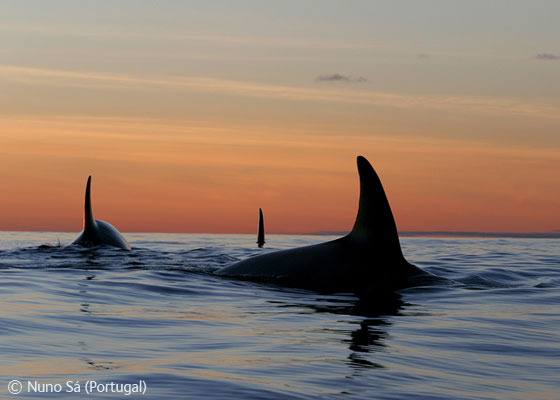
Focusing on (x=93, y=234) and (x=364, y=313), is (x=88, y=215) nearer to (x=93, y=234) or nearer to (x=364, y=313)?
(x=93, y=234)

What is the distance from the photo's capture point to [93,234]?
2186 centimetres

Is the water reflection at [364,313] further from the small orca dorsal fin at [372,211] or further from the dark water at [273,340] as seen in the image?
the small orca dorsal fin at [372,211]

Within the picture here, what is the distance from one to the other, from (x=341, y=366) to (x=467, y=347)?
1910 millimetres

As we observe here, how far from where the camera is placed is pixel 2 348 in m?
6.82

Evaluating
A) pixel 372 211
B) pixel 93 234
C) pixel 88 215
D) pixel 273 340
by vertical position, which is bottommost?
pixel 273 340

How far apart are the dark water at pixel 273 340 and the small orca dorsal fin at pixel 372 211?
1.01 meters

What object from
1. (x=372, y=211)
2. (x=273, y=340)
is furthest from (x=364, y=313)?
(x=372, y=211)

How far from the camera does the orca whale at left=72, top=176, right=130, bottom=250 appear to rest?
69.7 ft

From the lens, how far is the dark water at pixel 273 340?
5699 millimetres

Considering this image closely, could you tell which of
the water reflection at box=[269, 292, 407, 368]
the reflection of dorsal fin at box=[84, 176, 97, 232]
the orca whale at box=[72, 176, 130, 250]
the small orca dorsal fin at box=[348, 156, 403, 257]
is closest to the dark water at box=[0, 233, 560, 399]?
the water reflection at box=[269, 292, 407, 368]

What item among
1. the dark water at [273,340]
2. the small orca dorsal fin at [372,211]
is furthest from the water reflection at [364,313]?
the small orca dorsal fin at [372,211]

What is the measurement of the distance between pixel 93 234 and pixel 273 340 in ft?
49.8

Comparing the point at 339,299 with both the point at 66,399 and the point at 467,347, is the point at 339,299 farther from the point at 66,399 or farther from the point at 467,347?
the point at 66,399

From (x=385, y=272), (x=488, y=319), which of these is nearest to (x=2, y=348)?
(x=488, y=319)
